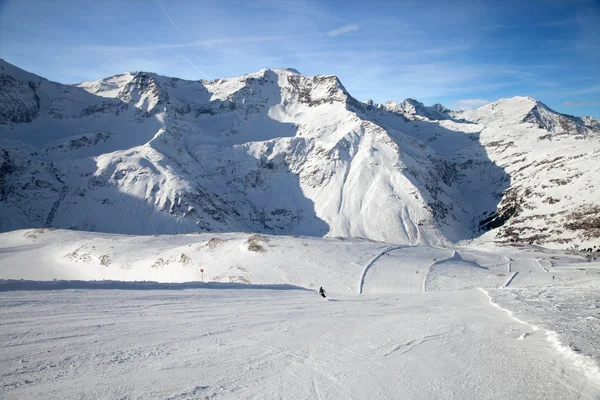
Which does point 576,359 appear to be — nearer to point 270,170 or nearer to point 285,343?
point 285,343

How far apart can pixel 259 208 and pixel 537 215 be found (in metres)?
94.8

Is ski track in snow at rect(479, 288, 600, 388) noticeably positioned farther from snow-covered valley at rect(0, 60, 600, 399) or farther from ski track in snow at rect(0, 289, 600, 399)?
ski track in snow at rect(0, 289, 600, 399)

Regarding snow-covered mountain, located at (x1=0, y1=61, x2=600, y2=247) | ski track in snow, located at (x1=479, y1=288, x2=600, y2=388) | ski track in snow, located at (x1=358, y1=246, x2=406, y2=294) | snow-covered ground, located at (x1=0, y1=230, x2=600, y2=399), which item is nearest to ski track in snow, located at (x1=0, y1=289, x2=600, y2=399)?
snow-covered ground, located at (x1=0, y1=230, x2=600, y2=399)

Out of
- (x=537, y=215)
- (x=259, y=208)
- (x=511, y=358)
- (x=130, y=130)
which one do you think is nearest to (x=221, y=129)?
(x=130, y=130)

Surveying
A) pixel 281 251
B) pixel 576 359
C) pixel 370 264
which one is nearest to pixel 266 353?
pixel 576 359

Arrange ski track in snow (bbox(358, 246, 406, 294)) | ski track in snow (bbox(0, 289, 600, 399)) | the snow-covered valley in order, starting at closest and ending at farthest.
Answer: ski track in snow (bbox(0, 289, 600, 399)) < the snow-covered valley < ski track in snow (bbox(358, 246, 406, 294))

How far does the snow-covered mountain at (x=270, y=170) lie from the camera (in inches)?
4200

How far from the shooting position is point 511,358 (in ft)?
32.6

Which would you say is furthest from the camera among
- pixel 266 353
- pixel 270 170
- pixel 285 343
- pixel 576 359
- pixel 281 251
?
pixel 270 170

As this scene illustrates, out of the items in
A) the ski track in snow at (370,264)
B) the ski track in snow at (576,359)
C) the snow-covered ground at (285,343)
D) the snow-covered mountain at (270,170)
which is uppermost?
the snow-covered mountain at (270,170)

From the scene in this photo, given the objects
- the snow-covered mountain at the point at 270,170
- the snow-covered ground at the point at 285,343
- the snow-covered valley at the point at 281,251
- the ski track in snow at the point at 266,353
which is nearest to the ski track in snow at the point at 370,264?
the snow-covered valley at the point at 281,251

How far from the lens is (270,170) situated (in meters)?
145

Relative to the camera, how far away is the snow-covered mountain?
106688 millimetres

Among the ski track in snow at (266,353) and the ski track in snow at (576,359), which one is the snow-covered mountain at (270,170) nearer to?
the ski track in snow at (266,353)
